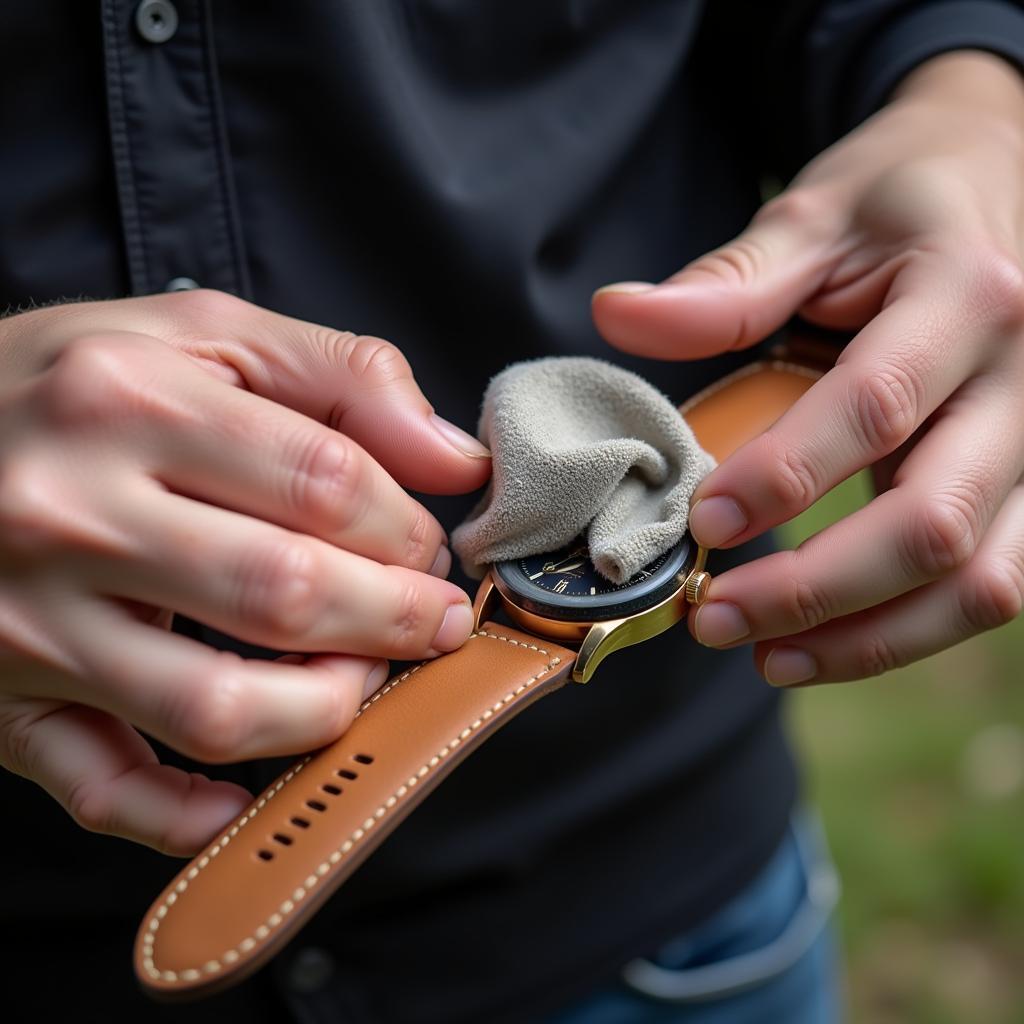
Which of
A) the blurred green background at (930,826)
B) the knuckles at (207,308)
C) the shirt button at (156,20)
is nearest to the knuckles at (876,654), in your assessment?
the knuckles at (207,308)

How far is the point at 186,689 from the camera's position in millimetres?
708

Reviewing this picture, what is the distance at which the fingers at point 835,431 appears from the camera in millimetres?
887

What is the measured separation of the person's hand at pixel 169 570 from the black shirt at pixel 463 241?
0.23 m

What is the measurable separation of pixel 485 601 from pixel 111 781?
330 mm

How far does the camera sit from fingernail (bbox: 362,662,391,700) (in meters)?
0.83

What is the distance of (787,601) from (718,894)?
2.01 ft

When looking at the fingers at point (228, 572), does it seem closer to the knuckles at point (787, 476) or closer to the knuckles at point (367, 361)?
the knuckles at point (367, 361)

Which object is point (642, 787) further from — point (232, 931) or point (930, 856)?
point (930, 856)

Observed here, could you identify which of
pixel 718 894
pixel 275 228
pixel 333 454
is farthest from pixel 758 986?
pixel 275 228

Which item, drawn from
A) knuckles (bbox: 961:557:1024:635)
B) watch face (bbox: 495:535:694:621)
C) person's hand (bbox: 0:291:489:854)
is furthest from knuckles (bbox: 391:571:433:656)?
knuckles (bbox: 961:557:1024:635)

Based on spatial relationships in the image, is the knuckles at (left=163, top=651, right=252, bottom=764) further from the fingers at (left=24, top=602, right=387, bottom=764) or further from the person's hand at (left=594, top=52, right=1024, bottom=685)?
the person's hand at (left=594, top=52, right=1024, bottom=685)

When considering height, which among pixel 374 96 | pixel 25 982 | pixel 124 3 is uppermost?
pixel 124 3

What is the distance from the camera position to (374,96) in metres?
1.00

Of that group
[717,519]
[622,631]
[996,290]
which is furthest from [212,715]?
[996,290]
